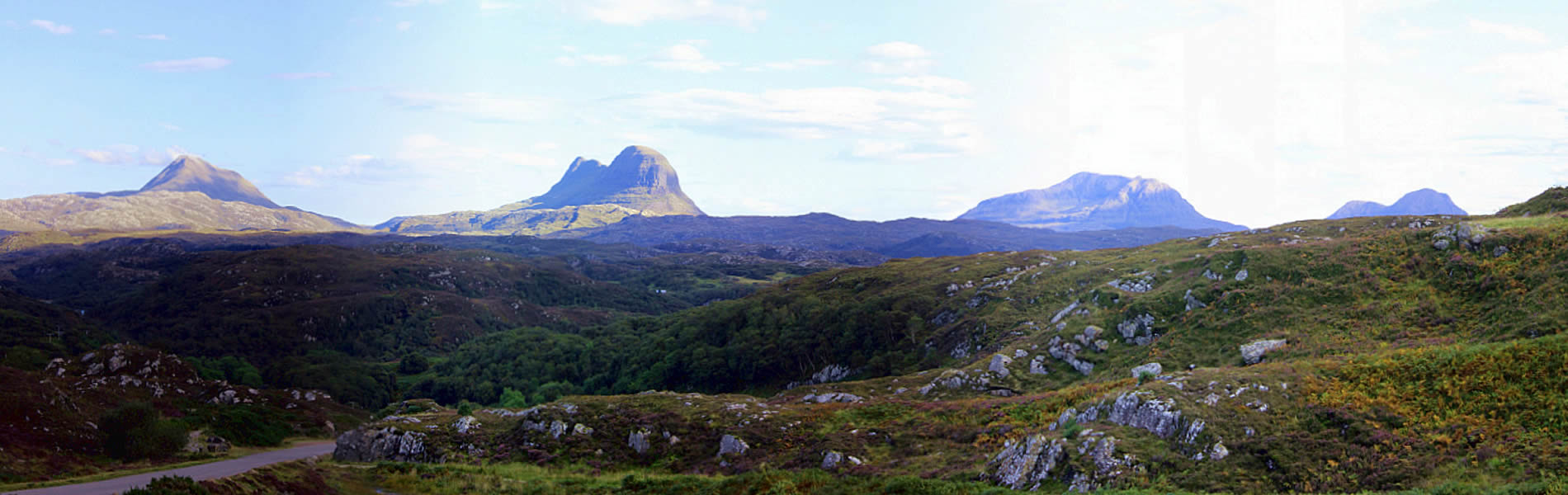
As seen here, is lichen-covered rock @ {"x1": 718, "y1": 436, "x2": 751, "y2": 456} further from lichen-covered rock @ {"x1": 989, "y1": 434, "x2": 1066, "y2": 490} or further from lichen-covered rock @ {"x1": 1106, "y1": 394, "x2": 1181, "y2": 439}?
lichen-covered rock @ {"x1": 1106, "y1": 394, "x2": 1181, "y2": 439}

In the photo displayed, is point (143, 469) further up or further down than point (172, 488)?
further down

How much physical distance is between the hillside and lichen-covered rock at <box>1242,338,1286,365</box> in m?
0.19

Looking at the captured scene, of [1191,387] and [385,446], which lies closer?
[1191,387]

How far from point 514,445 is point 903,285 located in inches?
3240

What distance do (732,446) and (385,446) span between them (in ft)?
85.5

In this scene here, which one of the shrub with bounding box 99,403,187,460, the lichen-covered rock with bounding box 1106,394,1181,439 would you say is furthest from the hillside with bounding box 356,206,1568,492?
the shrub with bounding box 99,403,187,460

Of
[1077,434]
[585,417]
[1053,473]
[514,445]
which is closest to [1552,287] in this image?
[1077,434]

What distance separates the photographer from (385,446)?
5216 centimetres

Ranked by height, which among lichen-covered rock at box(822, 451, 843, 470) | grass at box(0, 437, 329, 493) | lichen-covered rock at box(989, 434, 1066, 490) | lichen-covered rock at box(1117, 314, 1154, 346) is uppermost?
lichen-covered rock at box(1117, 314, 1154, 346)

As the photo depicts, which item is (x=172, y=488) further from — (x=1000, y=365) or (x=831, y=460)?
(x=1000, y=365)

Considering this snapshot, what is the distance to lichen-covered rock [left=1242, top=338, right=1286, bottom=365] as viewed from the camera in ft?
157

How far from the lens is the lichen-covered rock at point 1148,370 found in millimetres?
47612

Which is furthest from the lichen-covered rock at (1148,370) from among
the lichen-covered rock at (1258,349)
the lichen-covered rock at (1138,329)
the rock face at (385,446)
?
the rock face at (385,446)

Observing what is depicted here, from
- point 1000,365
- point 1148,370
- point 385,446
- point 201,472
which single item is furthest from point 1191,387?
point 201,472
